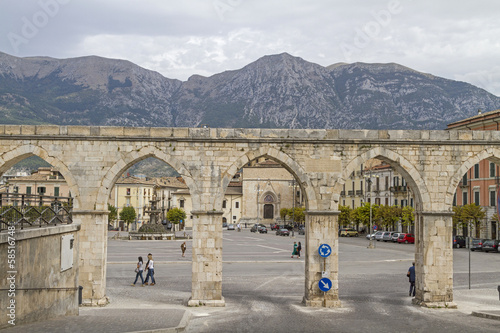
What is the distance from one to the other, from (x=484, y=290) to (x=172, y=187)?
99.3 meters

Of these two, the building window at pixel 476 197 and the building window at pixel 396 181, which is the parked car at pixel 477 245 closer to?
the building window at pixel 476 197

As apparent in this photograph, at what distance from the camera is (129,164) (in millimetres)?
19547

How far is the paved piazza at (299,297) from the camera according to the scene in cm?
1606

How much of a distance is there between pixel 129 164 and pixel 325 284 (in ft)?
28.0

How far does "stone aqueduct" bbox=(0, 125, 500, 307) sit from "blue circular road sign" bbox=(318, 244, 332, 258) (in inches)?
12.0

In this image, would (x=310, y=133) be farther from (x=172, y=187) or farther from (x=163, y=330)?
(x=172, y=187)

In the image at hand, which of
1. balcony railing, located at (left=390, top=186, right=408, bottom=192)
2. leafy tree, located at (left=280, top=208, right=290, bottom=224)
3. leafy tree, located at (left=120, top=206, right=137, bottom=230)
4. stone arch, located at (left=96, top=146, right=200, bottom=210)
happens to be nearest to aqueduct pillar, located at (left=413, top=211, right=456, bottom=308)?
stone arch, located at (left=96, top=146, right=200, bottom=210)

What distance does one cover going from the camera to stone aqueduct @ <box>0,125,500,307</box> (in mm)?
19250

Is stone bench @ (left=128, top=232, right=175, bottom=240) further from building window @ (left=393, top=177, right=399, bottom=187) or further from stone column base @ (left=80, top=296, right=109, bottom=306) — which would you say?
stone column base @ (left=80, top=296, right=109, bottom=306)

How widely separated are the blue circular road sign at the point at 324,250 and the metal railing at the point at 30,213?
9.11 meters

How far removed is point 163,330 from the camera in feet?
46.4

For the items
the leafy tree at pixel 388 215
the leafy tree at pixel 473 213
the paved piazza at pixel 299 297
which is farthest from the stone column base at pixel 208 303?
the leafy tree at pixel 388 215

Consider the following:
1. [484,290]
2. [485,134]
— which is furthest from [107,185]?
[484,290]

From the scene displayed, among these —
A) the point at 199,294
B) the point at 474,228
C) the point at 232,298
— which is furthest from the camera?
the point at 474,228
